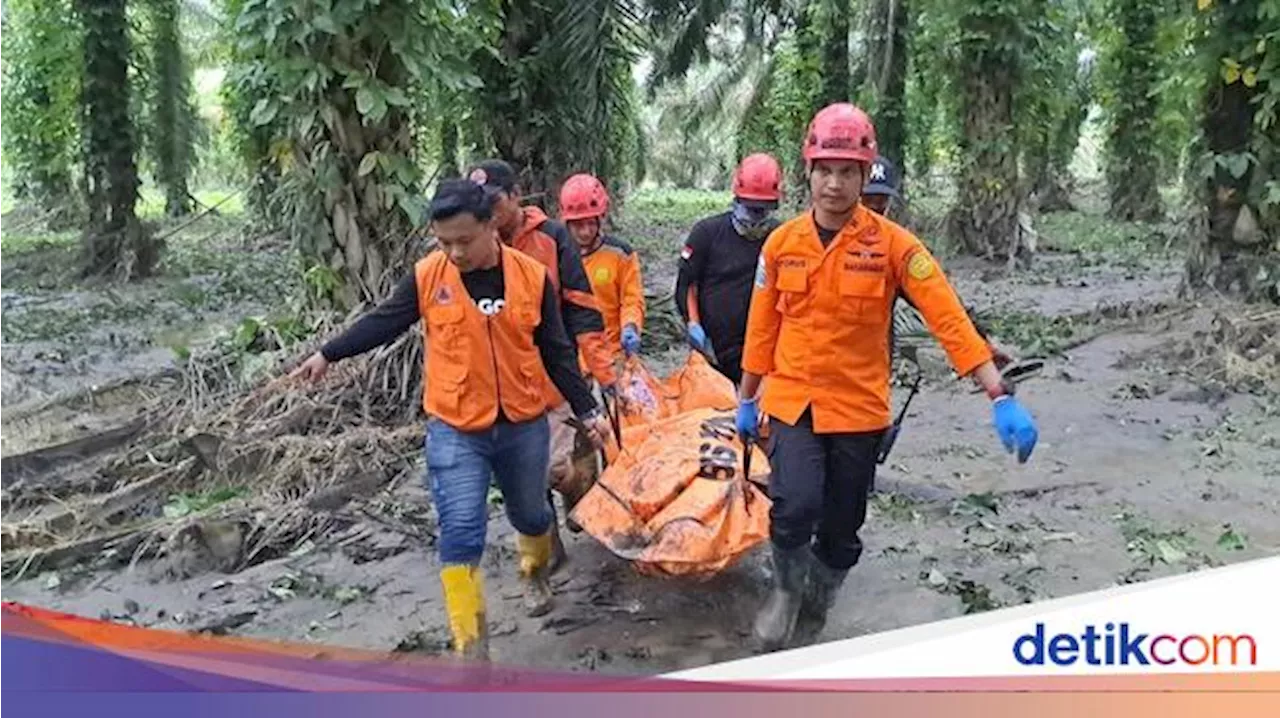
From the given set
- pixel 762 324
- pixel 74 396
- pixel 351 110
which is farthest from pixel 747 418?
pixel 74 396

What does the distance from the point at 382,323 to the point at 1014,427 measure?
198cm

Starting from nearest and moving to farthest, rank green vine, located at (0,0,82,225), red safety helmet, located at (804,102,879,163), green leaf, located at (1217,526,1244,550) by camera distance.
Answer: red safety helmet, located at (804,102,879,163)
green leaf, located at (1217,526,1244,550)
green vine, located at (0,0,82,225)

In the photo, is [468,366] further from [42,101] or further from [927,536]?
[42,101]

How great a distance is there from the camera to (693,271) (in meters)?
5.75

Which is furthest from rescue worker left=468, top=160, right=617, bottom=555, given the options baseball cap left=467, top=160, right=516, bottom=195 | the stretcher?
the stretcher

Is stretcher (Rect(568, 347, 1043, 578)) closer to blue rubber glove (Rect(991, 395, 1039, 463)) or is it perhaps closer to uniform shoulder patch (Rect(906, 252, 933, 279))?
blue rubber glove (Rect(991, 395, 1039, 463))

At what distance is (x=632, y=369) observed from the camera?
5621mm

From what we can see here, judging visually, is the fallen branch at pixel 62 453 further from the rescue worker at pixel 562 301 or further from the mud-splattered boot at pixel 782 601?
the mud-splattered boot at pixel 782 601

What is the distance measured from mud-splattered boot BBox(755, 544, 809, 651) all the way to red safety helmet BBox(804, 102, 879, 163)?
128 centimetres

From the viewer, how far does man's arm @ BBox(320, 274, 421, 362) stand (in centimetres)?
420

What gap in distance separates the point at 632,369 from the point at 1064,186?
23432mm

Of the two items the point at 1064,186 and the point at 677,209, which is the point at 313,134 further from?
the point at 677,209

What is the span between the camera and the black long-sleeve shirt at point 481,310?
4.16m

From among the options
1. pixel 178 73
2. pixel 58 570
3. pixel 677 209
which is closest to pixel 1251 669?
pixel 58 570
